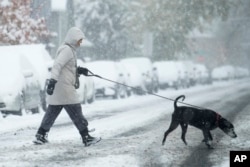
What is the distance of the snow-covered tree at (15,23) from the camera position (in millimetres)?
22531

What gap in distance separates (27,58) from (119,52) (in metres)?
34.0

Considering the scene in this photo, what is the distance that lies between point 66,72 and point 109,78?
15.9 m

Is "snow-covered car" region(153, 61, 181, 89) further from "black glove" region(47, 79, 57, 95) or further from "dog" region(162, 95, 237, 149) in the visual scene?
"black glove" region(47, 79, 57, 95)

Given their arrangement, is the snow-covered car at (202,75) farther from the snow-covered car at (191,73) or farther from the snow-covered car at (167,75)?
the snow-covered car at (167,75)

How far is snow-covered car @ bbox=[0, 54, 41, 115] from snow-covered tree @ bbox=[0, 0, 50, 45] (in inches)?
217

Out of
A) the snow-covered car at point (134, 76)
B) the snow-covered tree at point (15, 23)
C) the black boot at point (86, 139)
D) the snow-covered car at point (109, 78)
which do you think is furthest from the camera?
the snow-covered car at point (134, 76)

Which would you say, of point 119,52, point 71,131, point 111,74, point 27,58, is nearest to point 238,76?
point 119,52

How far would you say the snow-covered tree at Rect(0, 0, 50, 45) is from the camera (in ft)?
73.9

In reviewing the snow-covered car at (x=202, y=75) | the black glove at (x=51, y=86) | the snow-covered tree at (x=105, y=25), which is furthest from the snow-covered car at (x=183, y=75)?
the black glove at (x=51, y=86)

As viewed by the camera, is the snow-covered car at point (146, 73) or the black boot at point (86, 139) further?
the snow-covered car at point (146, 73)

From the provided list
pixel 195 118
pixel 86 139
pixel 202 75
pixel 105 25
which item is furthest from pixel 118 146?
pixel 105 25

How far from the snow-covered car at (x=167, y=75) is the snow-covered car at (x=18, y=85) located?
20.0 m

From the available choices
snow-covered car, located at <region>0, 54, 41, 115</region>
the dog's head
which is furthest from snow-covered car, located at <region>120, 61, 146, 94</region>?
the dog's head

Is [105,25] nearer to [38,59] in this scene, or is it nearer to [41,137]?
[38,59]
